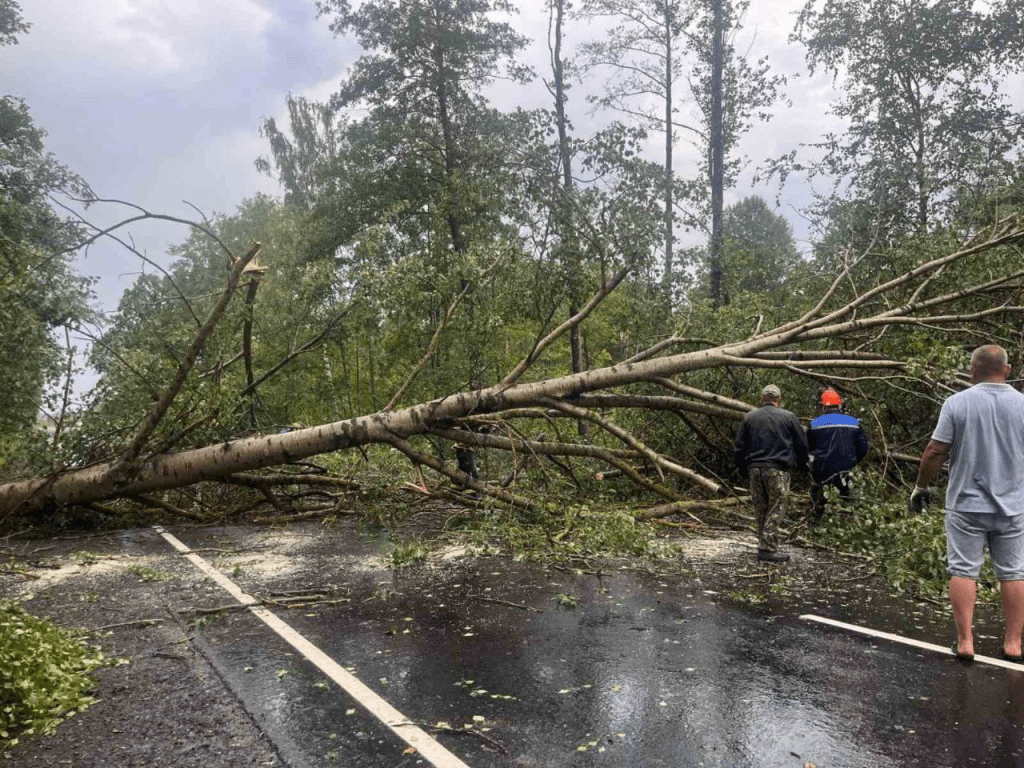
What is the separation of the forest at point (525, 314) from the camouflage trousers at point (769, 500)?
3.15ft

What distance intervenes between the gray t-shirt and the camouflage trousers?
2.80 m

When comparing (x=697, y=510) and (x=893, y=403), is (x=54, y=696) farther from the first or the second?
(x=893, y=403)

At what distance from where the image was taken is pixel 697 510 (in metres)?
9.37

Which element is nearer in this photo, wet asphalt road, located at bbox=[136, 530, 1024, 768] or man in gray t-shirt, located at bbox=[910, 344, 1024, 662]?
wet asphalt road, located at bbox=[136, 530, 1024, 768]

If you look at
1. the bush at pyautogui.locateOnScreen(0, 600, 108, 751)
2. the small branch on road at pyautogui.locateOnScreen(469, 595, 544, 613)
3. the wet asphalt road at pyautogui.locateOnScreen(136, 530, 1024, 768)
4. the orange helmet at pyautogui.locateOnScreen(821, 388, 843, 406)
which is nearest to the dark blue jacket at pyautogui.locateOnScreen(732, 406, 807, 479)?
the orange helmet at pyautogui.locateOnScreen(821, 388, 843, 406)

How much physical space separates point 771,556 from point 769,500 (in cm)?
55

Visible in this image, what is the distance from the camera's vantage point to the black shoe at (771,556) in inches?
285

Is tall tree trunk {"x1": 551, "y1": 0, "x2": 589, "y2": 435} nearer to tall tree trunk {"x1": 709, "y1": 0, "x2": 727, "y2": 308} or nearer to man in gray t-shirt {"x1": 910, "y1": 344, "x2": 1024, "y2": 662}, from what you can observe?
tall tree trunk {"x1": 709, "y1": 0, "x2": 727, "y2": 308}

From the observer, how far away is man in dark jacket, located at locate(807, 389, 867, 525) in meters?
8.19

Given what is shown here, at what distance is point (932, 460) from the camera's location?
15.2 ft

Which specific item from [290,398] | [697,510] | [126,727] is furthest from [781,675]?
[290,398]

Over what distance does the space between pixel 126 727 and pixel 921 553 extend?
605 centimetres

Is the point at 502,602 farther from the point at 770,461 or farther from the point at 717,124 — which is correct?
the point at 717,124

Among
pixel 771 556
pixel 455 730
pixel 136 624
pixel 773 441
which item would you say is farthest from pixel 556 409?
pixel 455 730
